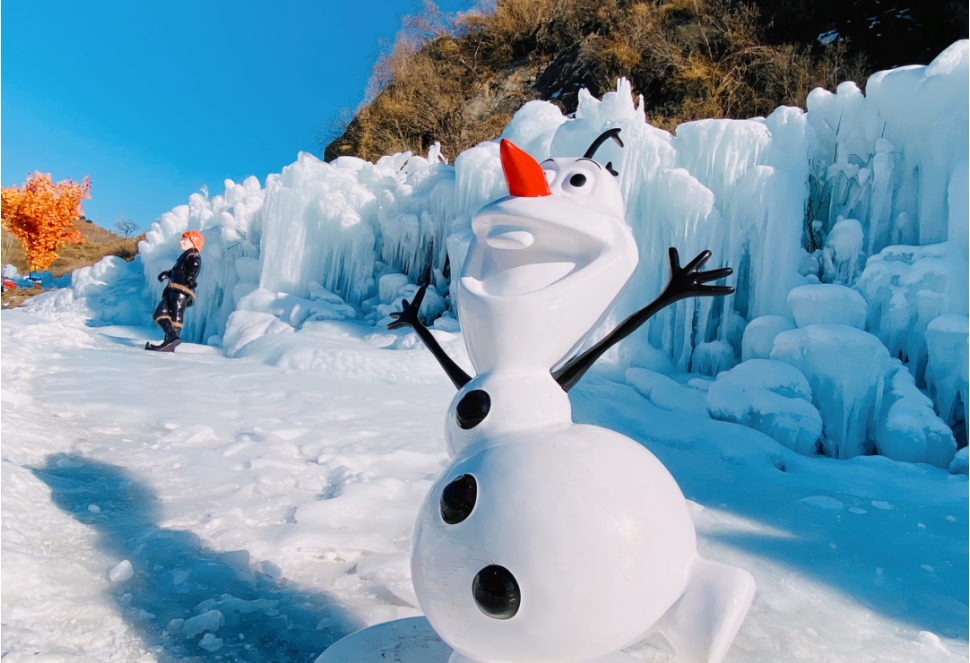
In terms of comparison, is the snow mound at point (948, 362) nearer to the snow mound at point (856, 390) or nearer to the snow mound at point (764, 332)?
the snow mound at point (856, 390)

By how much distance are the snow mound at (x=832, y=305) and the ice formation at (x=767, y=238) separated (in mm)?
14

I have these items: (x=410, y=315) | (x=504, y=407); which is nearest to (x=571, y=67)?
(x=410, y=315)

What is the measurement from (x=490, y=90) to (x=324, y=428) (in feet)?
38.5

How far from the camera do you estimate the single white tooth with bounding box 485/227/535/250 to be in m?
1.33

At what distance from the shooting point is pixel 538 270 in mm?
1371

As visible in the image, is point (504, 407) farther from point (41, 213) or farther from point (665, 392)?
point (41, 213)

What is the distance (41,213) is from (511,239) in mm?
15454

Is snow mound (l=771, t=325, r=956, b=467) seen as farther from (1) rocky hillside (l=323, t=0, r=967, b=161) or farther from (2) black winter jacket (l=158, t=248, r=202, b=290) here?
(1) rocky hillside (l=323, t=0, r=967, b=161)

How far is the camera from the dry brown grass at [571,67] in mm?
10484

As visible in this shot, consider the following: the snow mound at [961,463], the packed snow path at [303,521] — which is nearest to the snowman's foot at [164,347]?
the packed snow path at [303,521]

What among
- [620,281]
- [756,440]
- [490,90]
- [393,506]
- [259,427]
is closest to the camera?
[620,281]

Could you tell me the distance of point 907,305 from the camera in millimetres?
4703

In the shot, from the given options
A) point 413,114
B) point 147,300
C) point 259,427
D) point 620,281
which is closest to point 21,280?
point 147,300

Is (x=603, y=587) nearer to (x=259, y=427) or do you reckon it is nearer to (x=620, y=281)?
(x=620, y=281)
